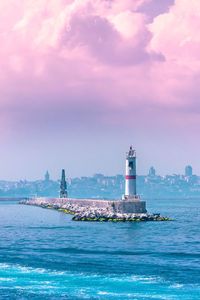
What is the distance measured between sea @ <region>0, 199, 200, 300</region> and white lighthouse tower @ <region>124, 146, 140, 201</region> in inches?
1138

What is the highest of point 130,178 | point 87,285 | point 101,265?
point 130,178

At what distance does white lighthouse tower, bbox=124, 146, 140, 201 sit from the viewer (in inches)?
4889

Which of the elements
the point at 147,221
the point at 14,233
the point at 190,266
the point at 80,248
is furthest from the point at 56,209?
the point at 190,266

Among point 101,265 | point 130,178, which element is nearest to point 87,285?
point 101,265

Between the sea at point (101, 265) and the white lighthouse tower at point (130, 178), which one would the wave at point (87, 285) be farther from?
the white lighthouse tower at point (130, 178)

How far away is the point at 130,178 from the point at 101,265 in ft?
216

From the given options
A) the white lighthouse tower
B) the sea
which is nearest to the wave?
the sea

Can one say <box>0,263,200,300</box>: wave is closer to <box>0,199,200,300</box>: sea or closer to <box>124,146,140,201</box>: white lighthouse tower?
<box>0,199,200,300</box>: sea

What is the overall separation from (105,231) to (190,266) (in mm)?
38215

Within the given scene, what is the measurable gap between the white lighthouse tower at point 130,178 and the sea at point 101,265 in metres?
28.9

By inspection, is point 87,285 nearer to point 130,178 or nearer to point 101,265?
point 101,265

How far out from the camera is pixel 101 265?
5903 cm

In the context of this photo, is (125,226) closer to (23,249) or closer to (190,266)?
(23,249)

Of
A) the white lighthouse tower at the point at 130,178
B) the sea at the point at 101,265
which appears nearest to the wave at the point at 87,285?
the sea at the point at 101,265
